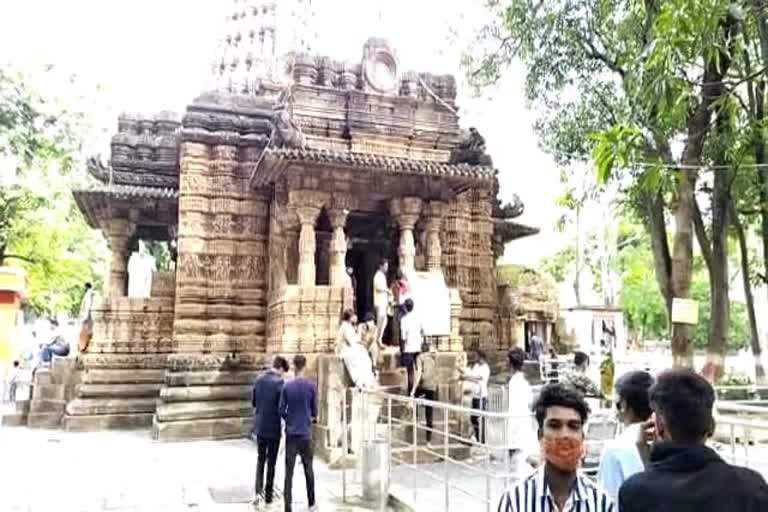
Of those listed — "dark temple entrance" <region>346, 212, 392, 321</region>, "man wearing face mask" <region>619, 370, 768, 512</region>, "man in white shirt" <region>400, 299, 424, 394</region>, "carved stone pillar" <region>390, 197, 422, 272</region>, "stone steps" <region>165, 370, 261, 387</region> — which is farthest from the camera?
"dark temple entrance" <region>346, 212, 392, 321</region>

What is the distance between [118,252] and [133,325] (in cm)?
202

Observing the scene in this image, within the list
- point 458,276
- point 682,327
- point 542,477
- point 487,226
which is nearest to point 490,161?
point 487,226

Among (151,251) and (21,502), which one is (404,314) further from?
(151,251)

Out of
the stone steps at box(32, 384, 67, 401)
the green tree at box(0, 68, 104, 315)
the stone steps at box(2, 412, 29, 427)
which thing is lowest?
the stone steps at box(2, 412, 29, 427)

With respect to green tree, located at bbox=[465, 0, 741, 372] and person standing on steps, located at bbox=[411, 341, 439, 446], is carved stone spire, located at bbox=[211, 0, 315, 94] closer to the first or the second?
green tree, located at bbox=[465, 0, 741, 372]

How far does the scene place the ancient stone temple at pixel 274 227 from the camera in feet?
38.9

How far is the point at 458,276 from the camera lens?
1438cm

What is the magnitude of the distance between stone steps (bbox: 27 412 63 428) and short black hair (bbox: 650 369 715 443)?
1390cm

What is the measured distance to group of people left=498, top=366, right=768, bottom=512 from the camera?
1.90m

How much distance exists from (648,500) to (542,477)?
41cm

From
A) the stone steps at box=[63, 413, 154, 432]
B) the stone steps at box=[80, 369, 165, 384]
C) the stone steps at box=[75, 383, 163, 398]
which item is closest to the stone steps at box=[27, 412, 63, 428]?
the stone steps at box=[75, 383, 163, 398]

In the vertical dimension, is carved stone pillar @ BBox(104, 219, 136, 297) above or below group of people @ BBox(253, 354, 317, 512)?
above

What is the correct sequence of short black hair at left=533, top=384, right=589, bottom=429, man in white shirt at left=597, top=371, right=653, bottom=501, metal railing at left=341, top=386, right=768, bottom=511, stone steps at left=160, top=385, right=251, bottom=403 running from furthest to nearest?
stone steps at left=160, top=385, right=251, bottom=403 < metal railing at left=341, top=386, right=768, bottom=511 < man in white shirt at left=597, top=371, right=653, bottom=501 < short black hair at left=533, top=384, right=589, bottom=429

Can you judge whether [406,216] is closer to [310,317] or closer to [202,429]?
[310,317]
